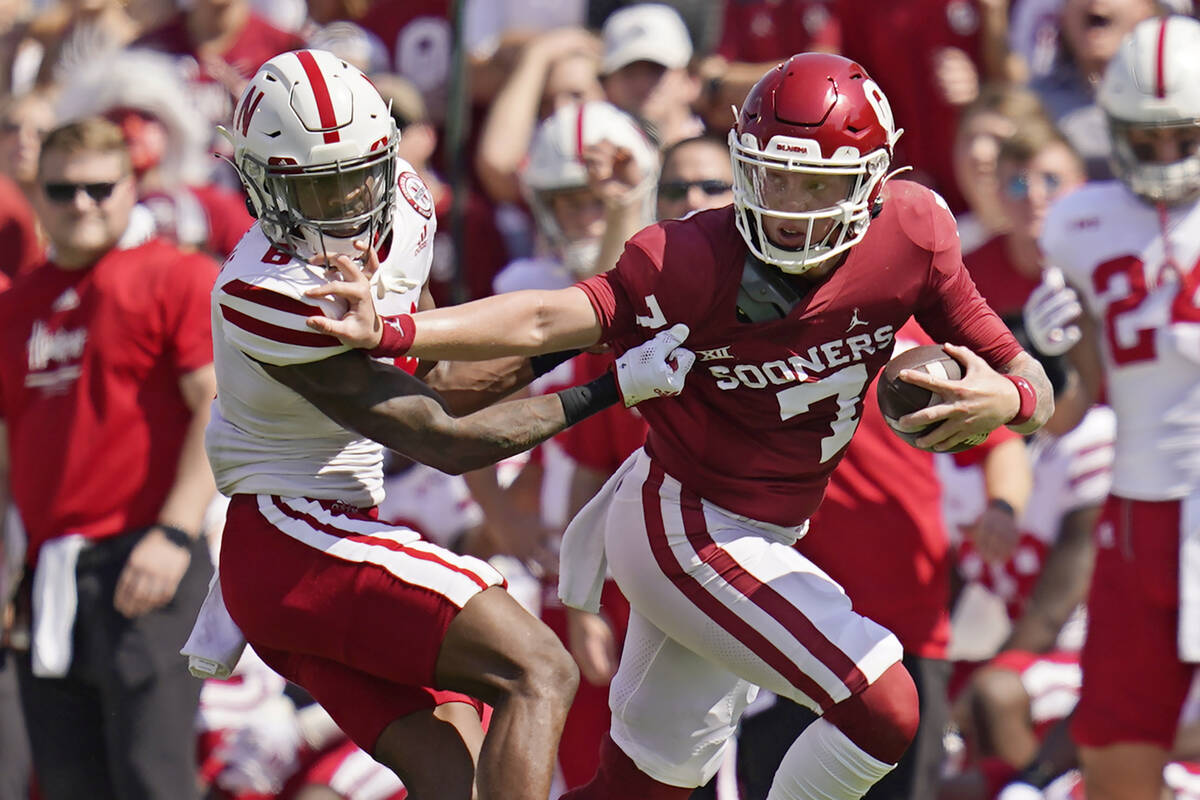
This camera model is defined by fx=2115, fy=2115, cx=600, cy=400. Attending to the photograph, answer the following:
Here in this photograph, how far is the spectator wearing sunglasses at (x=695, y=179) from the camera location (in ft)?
18.3

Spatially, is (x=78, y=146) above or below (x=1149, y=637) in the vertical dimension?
above

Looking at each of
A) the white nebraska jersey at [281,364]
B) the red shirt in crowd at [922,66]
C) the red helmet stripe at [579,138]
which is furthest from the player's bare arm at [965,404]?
the red shirt in crowd at [922,66]

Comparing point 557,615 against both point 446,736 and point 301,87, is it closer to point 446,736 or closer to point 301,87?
point 446,736

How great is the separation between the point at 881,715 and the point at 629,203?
2.13 meters

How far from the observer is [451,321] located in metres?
3.98

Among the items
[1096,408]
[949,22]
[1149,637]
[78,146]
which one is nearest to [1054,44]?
[949,22]

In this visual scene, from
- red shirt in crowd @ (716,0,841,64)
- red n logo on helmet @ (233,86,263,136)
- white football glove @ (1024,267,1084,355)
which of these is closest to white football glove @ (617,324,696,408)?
red n logo on helmet @ (233,86,263,136)

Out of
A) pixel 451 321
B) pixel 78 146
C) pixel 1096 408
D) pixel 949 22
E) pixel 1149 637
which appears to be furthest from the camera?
pixel 949 22

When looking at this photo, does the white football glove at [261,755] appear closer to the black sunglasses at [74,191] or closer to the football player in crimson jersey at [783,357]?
the black sunglasses at [74,191]

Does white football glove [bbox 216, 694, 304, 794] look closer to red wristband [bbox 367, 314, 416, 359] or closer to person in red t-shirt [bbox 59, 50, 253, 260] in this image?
person in red t-shirt [bbox 59, 50, 253, 260]

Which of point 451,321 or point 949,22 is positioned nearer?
point 451,321

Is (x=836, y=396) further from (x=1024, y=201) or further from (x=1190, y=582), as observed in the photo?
(x=1024, y=201)

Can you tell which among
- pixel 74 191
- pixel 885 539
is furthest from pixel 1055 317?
pixel 74 191

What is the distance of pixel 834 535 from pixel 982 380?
4.59 ft
